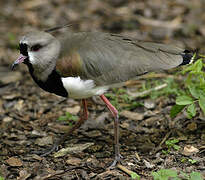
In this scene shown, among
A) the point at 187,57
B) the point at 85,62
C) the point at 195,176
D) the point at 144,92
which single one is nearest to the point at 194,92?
the point at 187,57

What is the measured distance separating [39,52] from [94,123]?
1270mm

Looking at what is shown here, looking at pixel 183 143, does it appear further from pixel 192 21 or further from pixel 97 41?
pixel 192 21

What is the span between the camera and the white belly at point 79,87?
11.3 ft

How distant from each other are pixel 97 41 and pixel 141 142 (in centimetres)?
119

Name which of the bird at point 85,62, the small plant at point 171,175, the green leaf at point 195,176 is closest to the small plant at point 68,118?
the bird at point 85,62

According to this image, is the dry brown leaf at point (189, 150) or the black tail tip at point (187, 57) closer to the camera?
the dry brown leaf at point (189, 150)

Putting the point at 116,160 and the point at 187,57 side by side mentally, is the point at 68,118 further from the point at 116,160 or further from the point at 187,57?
the point at 187,57

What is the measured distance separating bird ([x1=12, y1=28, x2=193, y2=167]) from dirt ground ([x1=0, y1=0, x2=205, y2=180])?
0.85 ft

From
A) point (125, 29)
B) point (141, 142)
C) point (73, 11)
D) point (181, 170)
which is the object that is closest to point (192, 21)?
point (125, 29)

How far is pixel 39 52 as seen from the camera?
3.50 metres

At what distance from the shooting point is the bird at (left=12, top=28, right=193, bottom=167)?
345 cm

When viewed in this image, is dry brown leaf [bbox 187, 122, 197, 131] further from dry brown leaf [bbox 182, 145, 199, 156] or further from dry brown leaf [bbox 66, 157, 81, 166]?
dry brown leaf [bbox 66, 157, 81, 166]

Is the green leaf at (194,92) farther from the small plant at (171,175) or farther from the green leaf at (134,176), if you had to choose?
the green leaf at (134,176)

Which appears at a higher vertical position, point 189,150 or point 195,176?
point 195,176
